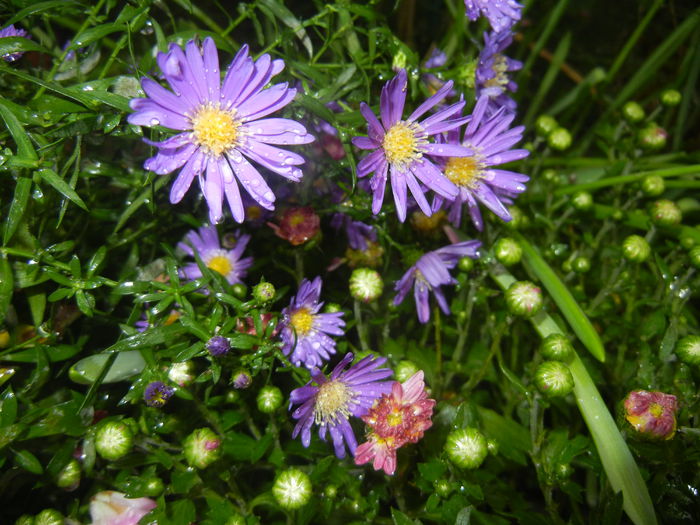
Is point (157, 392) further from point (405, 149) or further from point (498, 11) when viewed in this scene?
point (498, 11)

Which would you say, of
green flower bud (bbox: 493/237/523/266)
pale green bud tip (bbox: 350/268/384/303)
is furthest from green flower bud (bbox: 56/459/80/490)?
green flower bud (bbox: 493/237/523/266)

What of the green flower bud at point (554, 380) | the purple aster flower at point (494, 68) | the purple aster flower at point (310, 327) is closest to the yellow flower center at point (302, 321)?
the purple aster flower at point (310, 327)

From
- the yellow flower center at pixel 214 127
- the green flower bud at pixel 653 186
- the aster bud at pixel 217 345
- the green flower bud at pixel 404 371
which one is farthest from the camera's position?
the green flower bud at pixel 653 186

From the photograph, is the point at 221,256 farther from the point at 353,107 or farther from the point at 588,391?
the point at 588,391

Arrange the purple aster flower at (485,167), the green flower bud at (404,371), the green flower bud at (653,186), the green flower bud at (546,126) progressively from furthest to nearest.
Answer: the green flower bud at (546,126), the green flower bud at (653,186), the purple aster flower at (485,167), the green flower bud at (404,371)

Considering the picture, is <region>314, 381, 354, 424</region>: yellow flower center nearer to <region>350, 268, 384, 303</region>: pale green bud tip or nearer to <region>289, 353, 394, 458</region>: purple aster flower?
<region>289, 353, 394, 458</region>: purple aster flower

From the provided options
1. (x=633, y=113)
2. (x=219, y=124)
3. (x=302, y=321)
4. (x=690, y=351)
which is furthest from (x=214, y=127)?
(x=633, y=113)

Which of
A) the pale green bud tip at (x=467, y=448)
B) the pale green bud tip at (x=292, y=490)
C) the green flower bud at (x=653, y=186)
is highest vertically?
the green flower bud at (x=653, y=186)

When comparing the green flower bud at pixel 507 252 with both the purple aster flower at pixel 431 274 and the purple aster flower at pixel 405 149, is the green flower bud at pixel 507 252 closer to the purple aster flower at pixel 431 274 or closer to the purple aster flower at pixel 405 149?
the purple aster flower at pixel 431 274
